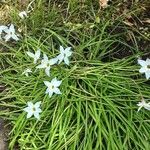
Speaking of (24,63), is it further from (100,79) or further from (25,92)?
(100,79)

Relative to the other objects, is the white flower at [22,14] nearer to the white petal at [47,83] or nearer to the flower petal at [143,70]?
the white petal at [47,83]

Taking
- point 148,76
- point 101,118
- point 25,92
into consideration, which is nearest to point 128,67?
point 148,76

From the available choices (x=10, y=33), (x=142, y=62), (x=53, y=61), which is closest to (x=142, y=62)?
(x=142, y=62)

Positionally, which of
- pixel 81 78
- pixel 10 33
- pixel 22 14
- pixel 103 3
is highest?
pixel 103 3

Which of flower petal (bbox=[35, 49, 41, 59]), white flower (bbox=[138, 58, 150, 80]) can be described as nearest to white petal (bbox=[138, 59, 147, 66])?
white flower (bbox=[138, 58, 150, 80])

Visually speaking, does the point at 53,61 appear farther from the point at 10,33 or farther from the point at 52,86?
the point at 10,33

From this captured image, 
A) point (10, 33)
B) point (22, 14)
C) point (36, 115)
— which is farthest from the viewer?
point (22, 14)
